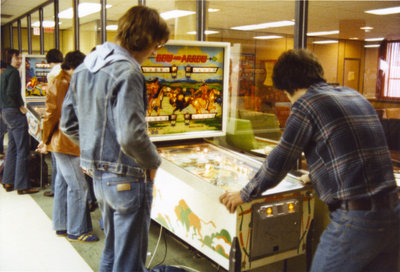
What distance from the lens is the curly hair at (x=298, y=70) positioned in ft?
5.67

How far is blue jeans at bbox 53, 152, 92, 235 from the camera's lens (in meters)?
3.37

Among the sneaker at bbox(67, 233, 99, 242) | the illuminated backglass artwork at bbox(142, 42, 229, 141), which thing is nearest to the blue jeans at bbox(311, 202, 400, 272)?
the illuminated backglass artwork at bbox(142, 42, 229, 141)

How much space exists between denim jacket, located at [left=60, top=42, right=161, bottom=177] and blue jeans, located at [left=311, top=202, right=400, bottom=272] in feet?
2.68

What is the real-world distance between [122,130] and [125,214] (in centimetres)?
42

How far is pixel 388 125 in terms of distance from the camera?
3.48m

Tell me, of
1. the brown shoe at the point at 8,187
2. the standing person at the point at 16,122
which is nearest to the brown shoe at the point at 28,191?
the standing person at the point at 16,122

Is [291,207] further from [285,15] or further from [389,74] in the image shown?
[285,15]

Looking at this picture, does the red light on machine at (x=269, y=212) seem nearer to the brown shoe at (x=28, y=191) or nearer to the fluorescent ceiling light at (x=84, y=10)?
the brown shoe at (x=28, y=191)

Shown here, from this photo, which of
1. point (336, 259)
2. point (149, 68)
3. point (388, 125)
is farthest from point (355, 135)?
point (388, 125)

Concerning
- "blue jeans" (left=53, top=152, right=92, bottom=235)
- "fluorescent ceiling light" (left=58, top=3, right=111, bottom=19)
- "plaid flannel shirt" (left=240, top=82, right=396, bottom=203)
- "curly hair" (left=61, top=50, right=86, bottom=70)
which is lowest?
"blue jeans" (left=53, top=152, right=92, bottom=235)

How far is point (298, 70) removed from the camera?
173cm

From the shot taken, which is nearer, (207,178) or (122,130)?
(122,130)

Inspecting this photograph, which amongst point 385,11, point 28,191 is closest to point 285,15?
point 385,11

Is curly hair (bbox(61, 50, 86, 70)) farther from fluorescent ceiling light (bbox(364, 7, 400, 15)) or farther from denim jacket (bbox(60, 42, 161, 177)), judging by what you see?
fluorescent ceiling light (bbox(364, 7, 400, 15))
